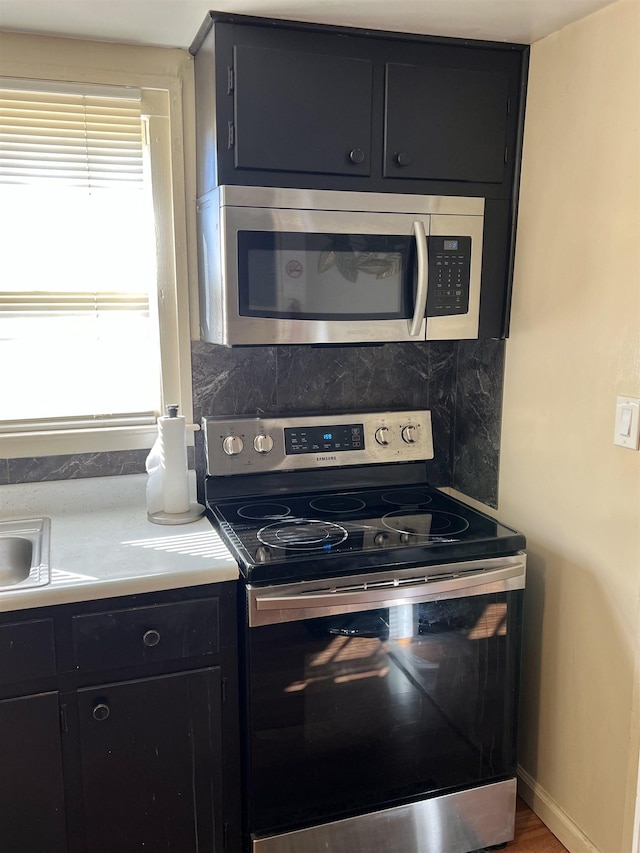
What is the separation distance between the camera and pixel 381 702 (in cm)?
178

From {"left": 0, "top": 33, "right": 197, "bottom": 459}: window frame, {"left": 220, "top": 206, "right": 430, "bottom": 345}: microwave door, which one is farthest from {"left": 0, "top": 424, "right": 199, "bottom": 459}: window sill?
{"left": 220, "top": 206, "right": 430, "bottom": 345}: microwave door

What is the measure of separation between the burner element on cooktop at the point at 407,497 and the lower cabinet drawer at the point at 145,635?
0.72 metres

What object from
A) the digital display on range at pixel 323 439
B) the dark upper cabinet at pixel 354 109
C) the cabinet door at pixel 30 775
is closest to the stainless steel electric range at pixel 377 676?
the digital display on range at pixel 323 439

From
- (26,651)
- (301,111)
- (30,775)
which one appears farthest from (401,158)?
(30,775)

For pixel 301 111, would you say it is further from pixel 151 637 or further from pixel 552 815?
pixel 552 815

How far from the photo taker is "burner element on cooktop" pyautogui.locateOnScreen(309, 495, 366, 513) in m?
2.09

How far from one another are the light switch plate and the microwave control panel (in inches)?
20.9

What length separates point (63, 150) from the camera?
198cm

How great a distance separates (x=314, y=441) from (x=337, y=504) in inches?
8.4

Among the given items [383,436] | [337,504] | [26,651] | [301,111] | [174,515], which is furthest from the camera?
[383,436]

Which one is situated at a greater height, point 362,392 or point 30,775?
point 362,392

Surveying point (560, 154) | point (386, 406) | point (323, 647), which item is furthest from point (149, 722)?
point (560, 154)

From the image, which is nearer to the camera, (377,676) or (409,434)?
(377,676)

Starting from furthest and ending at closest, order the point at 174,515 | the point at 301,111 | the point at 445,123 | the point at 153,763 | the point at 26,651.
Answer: the point at 174,515
the point at 445,123
the point at 301,111
the point at 153,763
the point at 26,651
